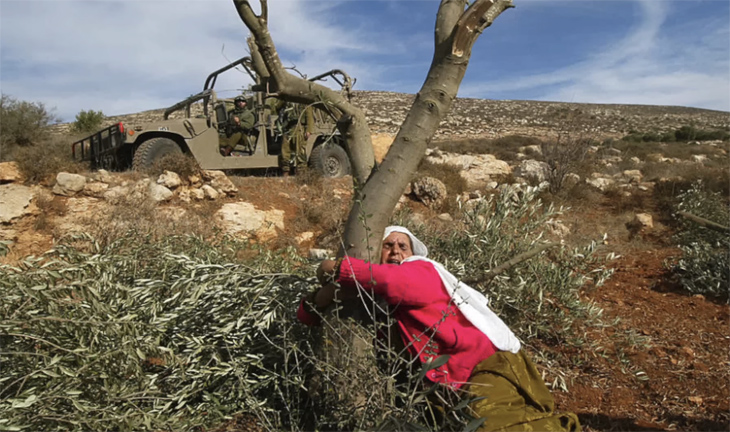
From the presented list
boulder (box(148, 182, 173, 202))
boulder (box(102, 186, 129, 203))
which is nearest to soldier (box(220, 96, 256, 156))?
boulder (box(148, 182, 173, 202))

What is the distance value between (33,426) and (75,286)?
707 millimetres

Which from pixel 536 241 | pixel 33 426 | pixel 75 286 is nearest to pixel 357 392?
pixel 33 426

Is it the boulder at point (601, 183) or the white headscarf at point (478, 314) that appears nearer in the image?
the white headscarf at point (478, 314)

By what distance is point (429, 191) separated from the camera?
9359 millimetres

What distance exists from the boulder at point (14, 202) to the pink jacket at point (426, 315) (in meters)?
6.52

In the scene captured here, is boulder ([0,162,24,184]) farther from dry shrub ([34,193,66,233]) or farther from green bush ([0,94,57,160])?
green bush ([0,94,57,160])

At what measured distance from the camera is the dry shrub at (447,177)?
946cm

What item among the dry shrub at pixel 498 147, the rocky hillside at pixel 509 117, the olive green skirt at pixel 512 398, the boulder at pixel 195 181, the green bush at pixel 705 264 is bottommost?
the green bush at pixel 705 264

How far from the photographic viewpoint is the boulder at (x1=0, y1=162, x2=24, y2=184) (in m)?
7.78

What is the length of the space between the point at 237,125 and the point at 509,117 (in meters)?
34.1

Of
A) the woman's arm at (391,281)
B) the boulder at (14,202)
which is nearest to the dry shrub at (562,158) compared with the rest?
the woman's arm at (391,281)

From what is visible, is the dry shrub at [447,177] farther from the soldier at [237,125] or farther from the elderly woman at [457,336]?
the elderly woman at [457,336]

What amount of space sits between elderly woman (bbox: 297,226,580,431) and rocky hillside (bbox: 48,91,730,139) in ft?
Answer: 73.0

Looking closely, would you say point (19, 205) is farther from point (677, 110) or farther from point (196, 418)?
point (677, 110)
